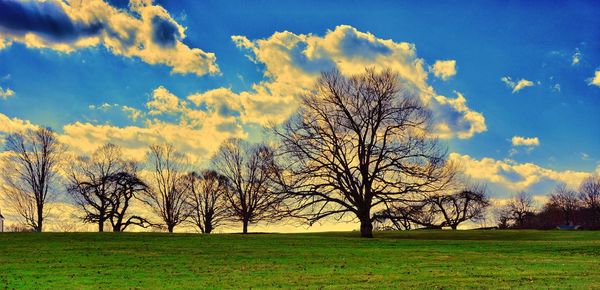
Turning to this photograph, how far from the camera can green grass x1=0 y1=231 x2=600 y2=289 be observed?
60.8 ft

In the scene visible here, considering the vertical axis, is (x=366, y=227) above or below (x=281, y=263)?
above

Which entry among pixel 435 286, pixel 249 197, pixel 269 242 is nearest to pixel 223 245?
pixel 269 242

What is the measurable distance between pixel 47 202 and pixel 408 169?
37121mm

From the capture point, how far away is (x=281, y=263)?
24.4 meters

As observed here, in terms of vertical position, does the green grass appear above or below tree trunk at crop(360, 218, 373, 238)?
below

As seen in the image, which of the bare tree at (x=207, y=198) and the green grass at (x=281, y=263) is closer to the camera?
the green grass at (x=281, y=263)

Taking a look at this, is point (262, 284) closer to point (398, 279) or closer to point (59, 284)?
point (398, 279)

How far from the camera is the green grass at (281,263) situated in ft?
60.8

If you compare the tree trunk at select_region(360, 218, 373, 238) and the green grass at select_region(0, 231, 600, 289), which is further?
the tree trunk at select_region(360, 218, 373, 238)

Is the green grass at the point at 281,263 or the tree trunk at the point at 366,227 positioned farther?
the tree trunk at the point at 366,227

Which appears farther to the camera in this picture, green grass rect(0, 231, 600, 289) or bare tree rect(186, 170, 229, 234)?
bare tree rect(186, 170, 229, 234)

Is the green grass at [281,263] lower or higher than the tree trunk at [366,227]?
lower

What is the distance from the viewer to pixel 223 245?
32.9m

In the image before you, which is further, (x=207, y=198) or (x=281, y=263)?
(x=207, y=198)
